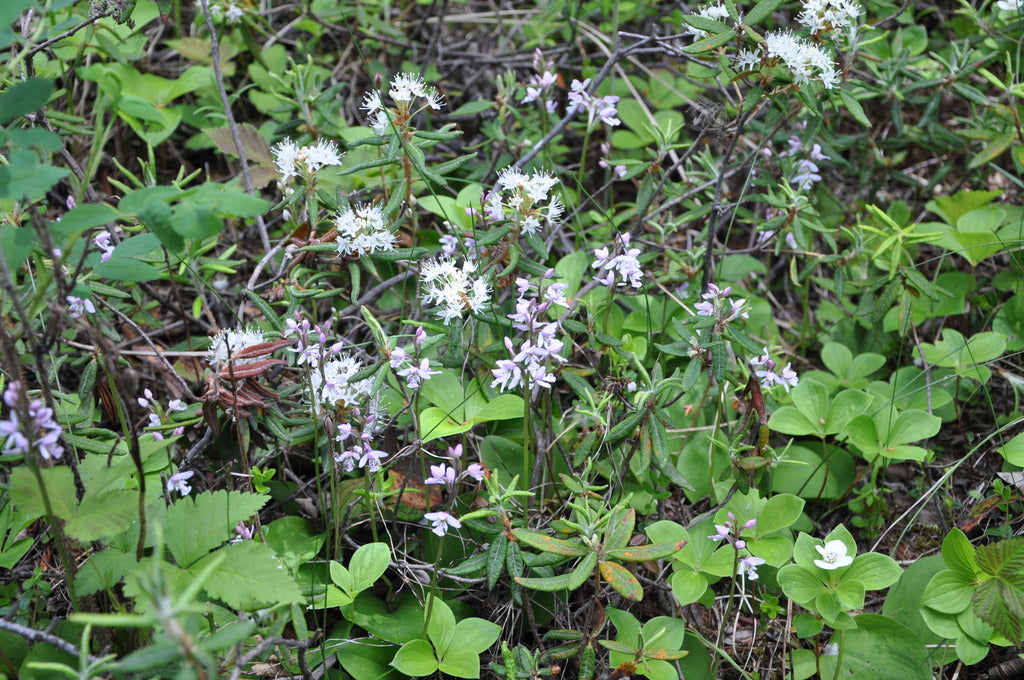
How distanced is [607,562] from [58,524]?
3.79ft

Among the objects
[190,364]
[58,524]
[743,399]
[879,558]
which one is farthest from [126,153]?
[879,558]

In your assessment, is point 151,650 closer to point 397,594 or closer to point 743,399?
point 397,594

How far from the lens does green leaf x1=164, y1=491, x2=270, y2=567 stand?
1591 millimetres

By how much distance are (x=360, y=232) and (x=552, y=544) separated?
3.39 ft

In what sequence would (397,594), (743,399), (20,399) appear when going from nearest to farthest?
1. (20,399)
2. (397,594)
3. (743,399)

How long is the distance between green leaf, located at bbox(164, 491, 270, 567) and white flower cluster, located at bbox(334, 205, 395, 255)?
2.80 ft

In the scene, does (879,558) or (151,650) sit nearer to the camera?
(151,650)

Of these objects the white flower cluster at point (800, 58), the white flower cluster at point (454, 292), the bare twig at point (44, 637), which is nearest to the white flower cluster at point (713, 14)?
the white flower cluster at point (800, 58)

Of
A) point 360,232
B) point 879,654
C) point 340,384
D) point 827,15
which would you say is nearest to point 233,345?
point 340,384

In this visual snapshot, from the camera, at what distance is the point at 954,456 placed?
2.58 m

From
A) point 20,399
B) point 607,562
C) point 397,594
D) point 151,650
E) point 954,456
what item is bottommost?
point 954,456

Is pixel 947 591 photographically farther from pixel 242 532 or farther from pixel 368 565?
pixel 242 532

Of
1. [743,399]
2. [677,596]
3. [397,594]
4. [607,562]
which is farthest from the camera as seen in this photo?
[743,399]

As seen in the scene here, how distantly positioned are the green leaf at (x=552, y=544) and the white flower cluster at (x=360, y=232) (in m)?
0.94
